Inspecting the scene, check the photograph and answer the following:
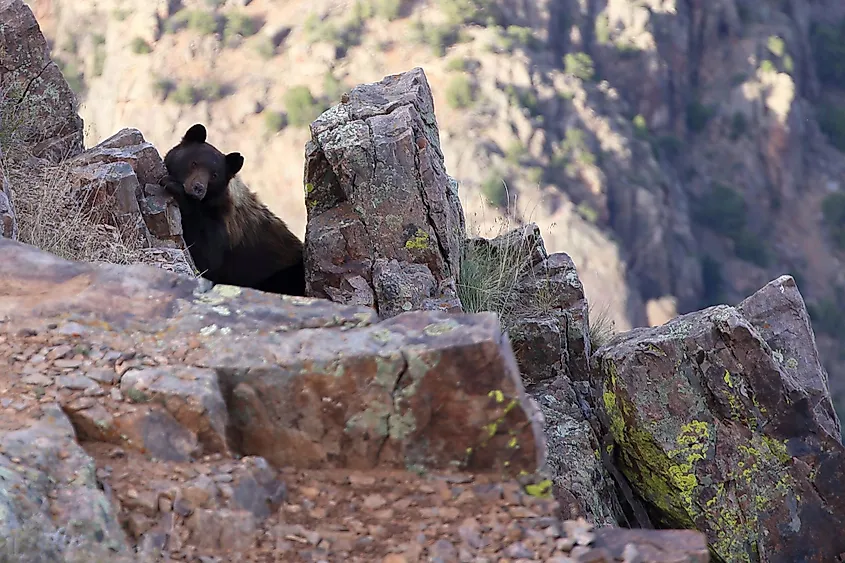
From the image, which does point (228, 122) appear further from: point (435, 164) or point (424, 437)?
point (424, 437)

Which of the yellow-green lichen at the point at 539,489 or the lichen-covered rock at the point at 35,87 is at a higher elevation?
the lichen-covered rock at the point at 35,87

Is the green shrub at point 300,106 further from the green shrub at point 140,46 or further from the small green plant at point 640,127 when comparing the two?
the small green plant at point 640,127

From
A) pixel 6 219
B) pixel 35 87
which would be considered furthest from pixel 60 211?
pixel 35 87

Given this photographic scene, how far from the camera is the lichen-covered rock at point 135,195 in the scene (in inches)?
250

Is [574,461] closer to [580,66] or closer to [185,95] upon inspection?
[185,95]

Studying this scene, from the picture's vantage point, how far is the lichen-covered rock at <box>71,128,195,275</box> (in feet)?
20.8

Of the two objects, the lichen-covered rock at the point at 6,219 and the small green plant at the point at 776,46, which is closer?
the lichen-covered rock at the point at 6,219

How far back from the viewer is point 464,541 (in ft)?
9.10

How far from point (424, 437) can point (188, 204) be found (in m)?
4.72

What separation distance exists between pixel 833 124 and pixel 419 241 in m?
56.0

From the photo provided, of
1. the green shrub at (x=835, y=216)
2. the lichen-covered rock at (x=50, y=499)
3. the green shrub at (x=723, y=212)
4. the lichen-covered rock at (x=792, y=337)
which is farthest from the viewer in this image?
the green shrub at (x=835, y=216)

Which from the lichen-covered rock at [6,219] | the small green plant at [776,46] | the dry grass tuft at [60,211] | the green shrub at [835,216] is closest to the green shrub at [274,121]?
the small green plant at [776,46]

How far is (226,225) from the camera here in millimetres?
7797

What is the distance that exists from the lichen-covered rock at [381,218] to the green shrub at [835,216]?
A: 52.0m
